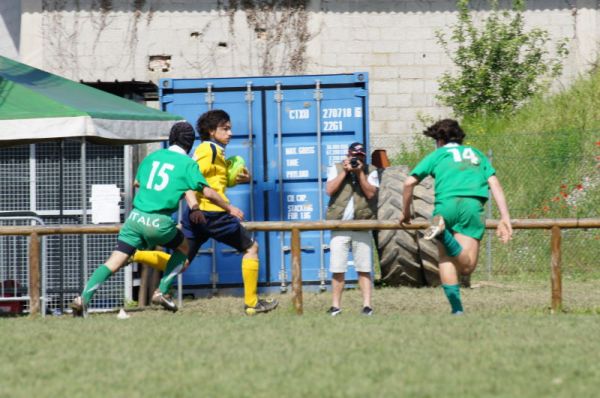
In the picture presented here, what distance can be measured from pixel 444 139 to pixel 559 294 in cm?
218

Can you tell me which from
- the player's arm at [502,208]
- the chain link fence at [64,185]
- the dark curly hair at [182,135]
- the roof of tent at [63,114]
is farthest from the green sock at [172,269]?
the chain link fence at [64,185]

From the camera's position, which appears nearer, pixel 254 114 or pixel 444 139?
pixel 444 139

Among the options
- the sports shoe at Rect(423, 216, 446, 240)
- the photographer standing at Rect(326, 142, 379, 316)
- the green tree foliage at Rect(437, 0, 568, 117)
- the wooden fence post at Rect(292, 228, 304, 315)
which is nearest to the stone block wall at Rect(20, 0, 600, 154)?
the green tree foliage at Rect(437, 0, 568, 117)

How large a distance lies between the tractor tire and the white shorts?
3710mm

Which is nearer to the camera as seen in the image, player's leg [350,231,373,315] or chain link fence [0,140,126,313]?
player's leg [350,231,373,315]

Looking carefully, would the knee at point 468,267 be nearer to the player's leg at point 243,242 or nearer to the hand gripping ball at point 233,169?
the player's leg at point 243,242

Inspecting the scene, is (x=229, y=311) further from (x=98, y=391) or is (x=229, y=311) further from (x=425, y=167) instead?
(x=98, y=391)

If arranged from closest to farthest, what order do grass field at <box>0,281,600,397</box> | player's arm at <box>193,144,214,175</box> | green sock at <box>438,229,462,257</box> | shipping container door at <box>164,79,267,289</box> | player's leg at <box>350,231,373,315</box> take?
grass field at <box>0,281,600,397</box>, green sock at <box>438,229,462,257</box>, player's leg at <box>350,231,373,315</box>, player's arm at <box>193,144,214,175</box>, shipping container door at <box>164,79,267,289</box>

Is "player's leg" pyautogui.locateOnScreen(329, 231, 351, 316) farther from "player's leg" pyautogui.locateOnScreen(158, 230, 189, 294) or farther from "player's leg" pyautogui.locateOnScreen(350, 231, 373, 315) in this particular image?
"player's leg" pyautogui.locateOnScreen(158, 230, 189, 294)

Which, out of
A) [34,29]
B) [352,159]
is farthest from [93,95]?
[34,29]

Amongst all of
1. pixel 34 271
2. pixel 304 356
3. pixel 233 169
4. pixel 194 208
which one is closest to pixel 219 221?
pixel 194 208

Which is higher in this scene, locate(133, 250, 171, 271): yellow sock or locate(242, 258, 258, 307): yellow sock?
locate(133, 250, 171, 271): yellow sock

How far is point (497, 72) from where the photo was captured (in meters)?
25.1

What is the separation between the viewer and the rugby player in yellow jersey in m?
12.3
